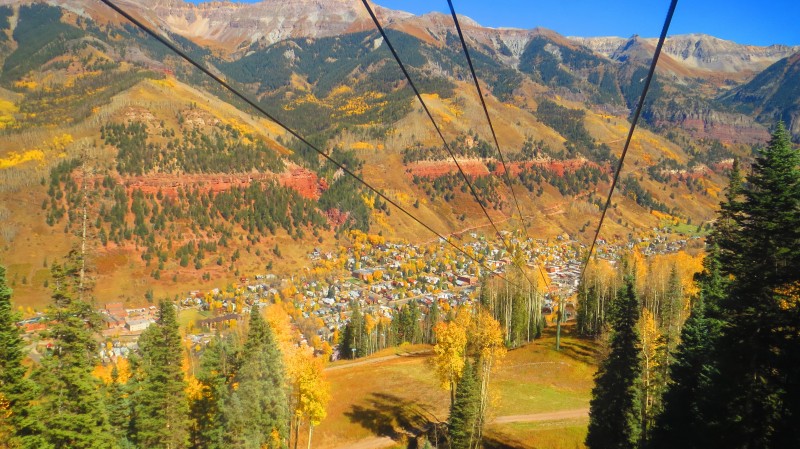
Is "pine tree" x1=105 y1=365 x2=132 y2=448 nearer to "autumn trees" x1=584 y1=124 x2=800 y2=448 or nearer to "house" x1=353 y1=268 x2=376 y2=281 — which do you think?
"autumn trees" x1=584 y1=124 x2=800 y2=448

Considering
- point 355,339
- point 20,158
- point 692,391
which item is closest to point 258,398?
point 692,391

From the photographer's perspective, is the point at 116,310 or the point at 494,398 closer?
the point at 494,398

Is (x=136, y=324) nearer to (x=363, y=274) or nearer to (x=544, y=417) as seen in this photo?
(x=363, y=274)

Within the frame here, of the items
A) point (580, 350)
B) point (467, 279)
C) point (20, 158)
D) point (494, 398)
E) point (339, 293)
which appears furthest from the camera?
point (467, 279)

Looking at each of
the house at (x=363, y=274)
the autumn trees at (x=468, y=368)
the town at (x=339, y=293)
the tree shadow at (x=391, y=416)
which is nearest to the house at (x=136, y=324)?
the town at (x=339, y=293)

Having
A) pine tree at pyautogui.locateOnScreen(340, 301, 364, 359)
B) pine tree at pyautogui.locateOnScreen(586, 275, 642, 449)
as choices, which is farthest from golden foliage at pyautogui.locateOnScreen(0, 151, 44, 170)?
pine tree at pyautogui.locateOnScreen(586, 275, 642, 449)

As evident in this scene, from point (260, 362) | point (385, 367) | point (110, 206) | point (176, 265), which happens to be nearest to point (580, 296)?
point (385, 367)

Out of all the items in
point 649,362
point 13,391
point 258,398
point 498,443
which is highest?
point 13,391
